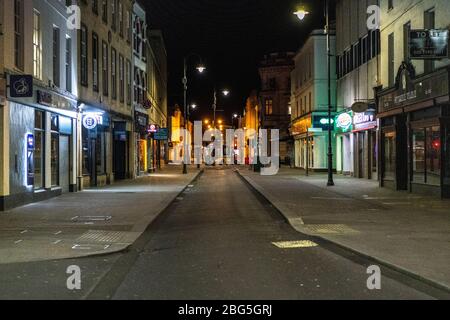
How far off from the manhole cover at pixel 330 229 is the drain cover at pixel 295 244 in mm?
1061

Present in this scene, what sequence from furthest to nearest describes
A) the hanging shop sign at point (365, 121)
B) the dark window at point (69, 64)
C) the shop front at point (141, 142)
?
the shop front at point (141, 142) < the hanging shop sign at point (365, 121) < the dark window at point (69, 64)

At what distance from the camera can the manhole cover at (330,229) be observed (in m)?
13.2

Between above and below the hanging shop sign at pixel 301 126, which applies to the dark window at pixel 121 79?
above

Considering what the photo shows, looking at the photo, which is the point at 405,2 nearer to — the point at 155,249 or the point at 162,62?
the point at 155,249

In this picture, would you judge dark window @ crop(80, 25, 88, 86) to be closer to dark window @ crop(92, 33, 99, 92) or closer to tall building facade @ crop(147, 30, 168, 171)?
dark window @ crop(92, 33, 99, 92)

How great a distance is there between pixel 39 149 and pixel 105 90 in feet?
35.5

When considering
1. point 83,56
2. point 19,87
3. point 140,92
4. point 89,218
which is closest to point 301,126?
point 140,92

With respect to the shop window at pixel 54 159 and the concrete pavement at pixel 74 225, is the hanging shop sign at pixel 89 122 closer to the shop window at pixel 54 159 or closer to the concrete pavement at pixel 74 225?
the shop window at pixel 54 159

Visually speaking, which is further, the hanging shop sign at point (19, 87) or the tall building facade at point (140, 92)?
the tall building facade at point (140, 92)

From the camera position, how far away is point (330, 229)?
13.6 m

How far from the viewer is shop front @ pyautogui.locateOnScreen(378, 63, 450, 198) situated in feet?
66.7

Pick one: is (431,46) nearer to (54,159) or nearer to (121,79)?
(54,159)

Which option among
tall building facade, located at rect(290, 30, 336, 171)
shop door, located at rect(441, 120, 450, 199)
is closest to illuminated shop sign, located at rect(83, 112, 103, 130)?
shop door, located at rect(441, 120, 450, 199)

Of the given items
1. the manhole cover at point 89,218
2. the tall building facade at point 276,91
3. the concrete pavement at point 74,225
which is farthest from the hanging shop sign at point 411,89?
the tall building facade at point 276,91
